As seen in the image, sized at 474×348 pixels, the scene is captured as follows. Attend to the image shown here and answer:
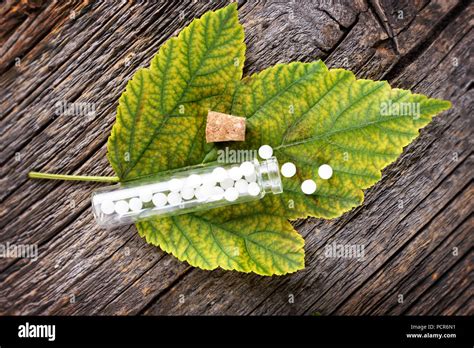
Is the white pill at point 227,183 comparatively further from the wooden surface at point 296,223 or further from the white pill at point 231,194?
the wooden surface at point 296,223

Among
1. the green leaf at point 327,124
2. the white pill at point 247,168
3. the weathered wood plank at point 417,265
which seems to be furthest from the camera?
the weathered wood plank at point 417,265

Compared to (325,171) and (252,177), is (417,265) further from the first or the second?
(252,177)

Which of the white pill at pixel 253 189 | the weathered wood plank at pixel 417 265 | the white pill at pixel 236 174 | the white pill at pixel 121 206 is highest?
the white pill at pixel 236 174

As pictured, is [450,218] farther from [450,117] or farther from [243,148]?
[243,148]

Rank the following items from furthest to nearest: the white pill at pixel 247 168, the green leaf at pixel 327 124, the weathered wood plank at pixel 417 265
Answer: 1. the weathered wood plank at pixel 417 265
2. the white pill at pixel 247 168
3. the green leaf at pixel 327 124

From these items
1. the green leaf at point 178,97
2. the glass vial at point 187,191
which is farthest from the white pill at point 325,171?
the green leaf at point 178,97
